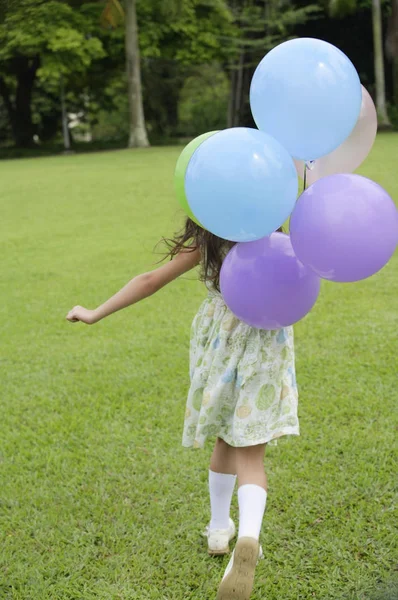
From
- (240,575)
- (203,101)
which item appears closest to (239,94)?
(203,101)

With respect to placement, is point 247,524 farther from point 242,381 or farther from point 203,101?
point 203,101

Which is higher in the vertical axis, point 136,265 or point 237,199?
point 237,199

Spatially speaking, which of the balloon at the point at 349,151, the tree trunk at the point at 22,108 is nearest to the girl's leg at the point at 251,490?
the balloon at the point at 349,151

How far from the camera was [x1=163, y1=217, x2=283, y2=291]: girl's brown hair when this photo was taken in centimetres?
188

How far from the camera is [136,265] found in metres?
6.00

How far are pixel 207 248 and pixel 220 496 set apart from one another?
78cm

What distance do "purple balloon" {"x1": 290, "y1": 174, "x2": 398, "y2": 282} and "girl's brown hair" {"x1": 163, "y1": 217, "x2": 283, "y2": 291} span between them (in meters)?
0.31

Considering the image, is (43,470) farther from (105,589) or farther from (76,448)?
(105,589)

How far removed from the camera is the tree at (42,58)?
22453mm

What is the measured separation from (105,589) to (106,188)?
394 inches

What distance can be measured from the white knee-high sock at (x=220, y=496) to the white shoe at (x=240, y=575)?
41 cm

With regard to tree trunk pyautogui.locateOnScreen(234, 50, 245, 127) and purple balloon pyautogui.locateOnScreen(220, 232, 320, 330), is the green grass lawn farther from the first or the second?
tree trunk pyautogui.locateOnScreen(234, 50, 245, 127)

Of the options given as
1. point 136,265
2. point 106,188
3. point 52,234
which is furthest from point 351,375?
point 106,188

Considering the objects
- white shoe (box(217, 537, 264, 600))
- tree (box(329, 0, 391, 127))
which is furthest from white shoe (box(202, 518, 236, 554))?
tree (box(329, 0, 391, 127))
